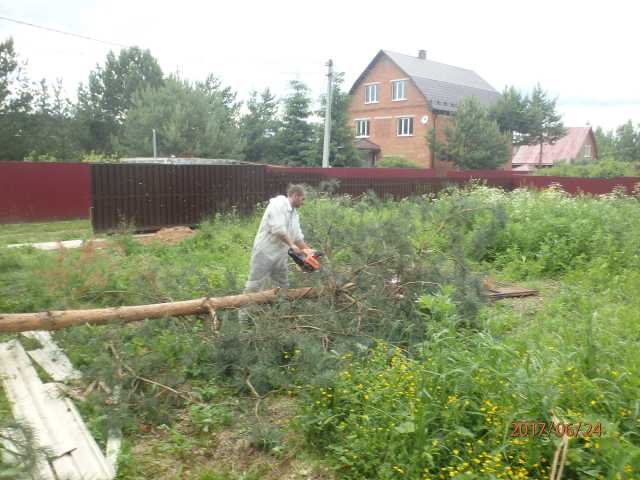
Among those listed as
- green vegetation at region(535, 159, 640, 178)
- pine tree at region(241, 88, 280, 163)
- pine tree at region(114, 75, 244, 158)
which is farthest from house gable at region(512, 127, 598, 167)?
pine tree at region(114, 75, 244, 158)

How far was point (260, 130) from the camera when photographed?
34312mm

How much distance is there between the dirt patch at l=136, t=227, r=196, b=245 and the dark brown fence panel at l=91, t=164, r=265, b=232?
705 millimetres

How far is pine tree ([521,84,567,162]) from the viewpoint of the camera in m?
34.2

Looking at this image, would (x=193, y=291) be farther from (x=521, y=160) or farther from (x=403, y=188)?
(x=521, y=160)

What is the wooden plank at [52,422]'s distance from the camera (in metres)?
3.18

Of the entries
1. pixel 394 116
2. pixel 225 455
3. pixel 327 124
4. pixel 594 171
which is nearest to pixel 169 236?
pixel 225 455

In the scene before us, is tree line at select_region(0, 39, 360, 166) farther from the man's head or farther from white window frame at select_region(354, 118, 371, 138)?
the man's head

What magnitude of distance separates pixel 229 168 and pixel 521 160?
48788 mm

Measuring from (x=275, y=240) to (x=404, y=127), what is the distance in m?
32.2

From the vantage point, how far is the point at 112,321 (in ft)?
15.2

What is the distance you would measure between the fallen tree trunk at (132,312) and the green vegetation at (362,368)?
0.14 meters

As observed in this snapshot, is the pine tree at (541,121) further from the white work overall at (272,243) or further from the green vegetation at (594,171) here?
the white work overall at (272,243)

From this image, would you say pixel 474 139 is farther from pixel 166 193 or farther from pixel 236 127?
pixel 166 193

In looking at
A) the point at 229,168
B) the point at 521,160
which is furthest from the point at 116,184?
the point at 521,160
